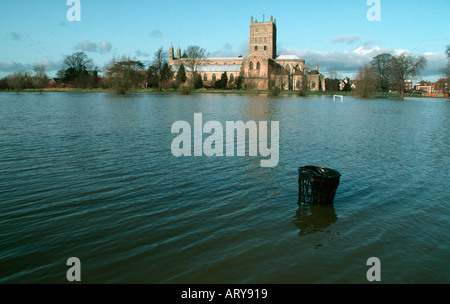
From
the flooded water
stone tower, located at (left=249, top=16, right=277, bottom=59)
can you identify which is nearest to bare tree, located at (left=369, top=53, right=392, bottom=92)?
stone tower, located at (left=249, top=16, right=277, bottom=59)

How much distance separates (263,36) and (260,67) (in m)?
21.0

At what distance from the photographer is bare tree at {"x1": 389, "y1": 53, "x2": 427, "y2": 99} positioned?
78.3 metres

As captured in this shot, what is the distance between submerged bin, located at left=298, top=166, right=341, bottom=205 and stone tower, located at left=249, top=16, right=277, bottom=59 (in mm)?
115439

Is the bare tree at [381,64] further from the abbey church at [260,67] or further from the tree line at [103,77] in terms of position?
the tree line at [103,77]

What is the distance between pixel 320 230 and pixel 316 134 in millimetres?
12675

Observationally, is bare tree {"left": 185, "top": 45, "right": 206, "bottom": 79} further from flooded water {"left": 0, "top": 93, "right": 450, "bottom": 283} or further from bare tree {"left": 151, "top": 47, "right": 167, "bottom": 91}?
flooded water {"left": 0, "top": 93, "right": 450, "bottom": 283}

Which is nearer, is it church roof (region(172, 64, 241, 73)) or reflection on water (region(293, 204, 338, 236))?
reflection on water (region(293, 204, 338, 236))
